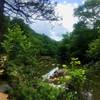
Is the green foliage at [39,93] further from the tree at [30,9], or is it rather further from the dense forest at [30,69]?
the tree at [30,9]

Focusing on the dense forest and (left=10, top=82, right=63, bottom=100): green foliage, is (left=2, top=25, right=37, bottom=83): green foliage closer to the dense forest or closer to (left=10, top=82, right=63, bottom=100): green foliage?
the dense forest

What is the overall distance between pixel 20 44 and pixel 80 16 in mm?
36229

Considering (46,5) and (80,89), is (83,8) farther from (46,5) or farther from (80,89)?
(80,89)

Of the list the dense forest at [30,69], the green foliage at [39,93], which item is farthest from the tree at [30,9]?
the green foliage at [39,93]

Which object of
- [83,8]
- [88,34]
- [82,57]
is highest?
[83,8]

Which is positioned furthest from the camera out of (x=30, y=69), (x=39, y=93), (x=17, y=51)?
(x=17, y=51)

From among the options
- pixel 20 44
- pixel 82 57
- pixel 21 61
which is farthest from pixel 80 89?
pixel 82 57

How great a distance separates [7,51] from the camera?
2036 centimetres

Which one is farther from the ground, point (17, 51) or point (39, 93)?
point (17, 51)

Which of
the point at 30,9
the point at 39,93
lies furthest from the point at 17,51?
the point at 39,93

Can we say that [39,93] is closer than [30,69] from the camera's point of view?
Yes

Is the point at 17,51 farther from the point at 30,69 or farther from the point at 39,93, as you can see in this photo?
the point at 39,93

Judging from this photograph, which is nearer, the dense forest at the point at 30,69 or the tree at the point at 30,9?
the dense forest at the point at 30,69

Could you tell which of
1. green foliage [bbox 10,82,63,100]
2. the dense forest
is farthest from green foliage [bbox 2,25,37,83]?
green foliage [bbox 10,82,63,100]
